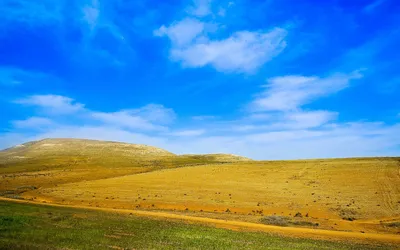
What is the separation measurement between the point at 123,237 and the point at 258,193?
36.9 meters

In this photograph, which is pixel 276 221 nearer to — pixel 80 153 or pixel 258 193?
pixel 258 193

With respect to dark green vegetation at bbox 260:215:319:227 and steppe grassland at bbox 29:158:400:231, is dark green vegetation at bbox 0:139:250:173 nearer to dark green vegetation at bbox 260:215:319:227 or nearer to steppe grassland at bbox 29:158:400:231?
steppe grassland at bbox 29:158:400:231

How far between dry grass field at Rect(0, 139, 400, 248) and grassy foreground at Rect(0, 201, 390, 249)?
1159 centimetres

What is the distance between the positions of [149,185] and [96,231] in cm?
4063

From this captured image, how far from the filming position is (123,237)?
21.8 m

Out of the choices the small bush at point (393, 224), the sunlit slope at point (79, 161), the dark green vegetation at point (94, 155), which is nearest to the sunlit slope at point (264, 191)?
the small bush at point (393, 224)

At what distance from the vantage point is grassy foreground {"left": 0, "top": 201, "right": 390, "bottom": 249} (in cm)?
1877

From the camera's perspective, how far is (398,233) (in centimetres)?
3216

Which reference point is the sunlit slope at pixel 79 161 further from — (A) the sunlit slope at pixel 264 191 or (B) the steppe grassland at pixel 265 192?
(B) the steppe grassland at pixel 265 192

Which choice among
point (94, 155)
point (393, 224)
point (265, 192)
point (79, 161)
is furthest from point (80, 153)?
point (393, 224)

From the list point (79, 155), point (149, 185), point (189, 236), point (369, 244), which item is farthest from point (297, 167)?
point (79, 155)

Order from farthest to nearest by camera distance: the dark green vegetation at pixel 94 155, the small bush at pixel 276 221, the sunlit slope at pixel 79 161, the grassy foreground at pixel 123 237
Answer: the dark green vegetation at pixel 94 155 < the sunlit slope at pixel 79 161 < the small bush at pixel 276 221 < the grassy foreground at pixel 123 237

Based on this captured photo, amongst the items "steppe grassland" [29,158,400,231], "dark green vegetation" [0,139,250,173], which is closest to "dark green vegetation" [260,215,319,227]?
"steppe grassland" [29,158,400,231]

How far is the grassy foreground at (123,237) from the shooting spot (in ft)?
61.6
